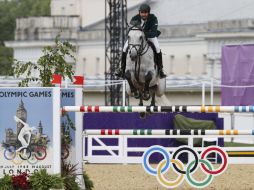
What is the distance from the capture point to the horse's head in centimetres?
1596

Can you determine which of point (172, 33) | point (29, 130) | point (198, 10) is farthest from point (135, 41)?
point (198, 10)

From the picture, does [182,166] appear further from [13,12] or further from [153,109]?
[13,12]

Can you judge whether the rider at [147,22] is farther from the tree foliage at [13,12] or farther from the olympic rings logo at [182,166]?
the tree foliage at [13,12]

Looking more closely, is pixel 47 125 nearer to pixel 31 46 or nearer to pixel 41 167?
pixel 41 167

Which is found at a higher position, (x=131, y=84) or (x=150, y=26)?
(x=150, y=26)

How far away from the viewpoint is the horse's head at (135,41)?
16.0 metres

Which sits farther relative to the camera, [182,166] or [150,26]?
[150,26]

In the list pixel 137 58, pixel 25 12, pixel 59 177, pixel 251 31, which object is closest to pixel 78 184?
pixel 59 177

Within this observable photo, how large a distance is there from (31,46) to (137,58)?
49.1m

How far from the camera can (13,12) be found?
88750 millimetres

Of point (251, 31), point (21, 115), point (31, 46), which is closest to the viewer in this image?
point (21, 115)

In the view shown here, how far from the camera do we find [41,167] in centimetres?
1395

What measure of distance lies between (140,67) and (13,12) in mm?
73178

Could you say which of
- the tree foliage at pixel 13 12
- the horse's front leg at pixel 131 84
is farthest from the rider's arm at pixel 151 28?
the tree foliage at pixel 13 12
